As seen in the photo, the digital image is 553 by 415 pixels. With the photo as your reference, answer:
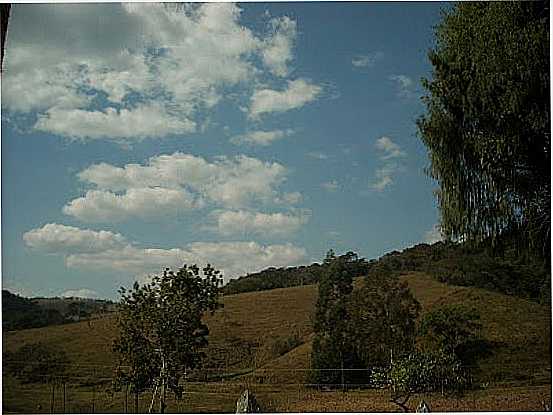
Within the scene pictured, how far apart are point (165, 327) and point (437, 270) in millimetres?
1999

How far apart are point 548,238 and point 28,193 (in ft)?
11.5

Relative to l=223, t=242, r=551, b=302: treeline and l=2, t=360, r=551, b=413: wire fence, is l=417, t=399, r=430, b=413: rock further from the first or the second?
l=223, t=242, r=551, b=302: treeline

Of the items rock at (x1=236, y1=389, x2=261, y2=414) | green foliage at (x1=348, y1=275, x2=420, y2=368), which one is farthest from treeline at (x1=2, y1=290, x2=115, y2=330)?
green foliage at (x1=348, y1=275, x2=420, y2=368)

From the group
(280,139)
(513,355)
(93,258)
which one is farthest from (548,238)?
(93,258)

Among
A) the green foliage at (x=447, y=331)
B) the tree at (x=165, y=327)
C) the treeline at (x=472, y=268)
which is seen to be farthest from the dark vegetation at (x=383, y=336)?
the tree at (x=165, y=327)

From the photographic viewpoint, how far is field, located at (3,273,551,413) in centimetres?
521

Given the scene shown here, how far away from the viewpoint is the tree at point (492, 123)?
4711mm

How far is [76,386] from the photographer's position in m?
5.27

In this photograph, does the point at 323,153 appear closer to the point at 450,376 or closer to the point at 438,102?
the point at 438,102

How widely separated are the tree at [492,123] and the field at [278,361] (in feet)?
2.24

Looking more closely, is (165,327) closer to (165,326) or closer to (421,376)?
(165,326)

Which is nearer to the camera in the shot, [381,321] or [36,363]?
[36,363]

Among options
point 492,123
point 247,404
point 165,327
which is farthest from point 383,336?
point 492,123

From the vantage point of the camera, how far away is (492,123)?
4.91 m
